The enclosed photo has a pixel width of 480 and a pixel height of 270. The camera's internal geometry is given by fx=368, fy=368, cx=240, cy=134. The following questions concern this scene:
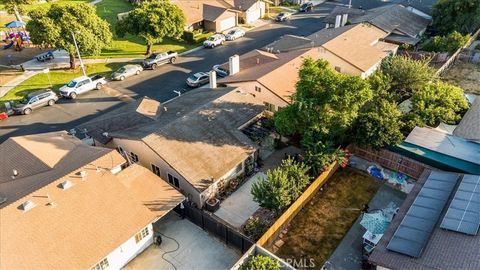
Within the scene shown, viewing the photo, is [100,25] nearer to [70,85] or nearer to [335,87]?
[70,85]

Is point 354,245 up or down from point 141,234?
down

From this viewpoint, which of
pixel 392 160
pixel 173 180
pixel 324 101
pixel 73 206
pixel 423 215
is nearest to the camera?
pixel 73 206

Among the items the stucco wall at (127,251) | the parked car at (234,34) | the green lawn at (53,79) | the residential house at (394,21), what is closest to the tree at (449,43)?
the residential house at (394,21)

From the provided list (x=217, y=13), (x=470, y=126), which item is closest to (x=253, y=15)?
(x=217, y=13)

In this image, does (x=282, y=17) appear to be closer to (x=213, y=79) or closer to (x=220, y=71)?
(x=220, y=71)

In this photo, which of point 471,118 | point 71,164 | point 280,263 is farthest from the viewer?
point 471,118

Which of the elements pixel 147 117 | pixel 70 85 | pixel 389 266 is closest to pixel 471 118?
pixel 389 266
